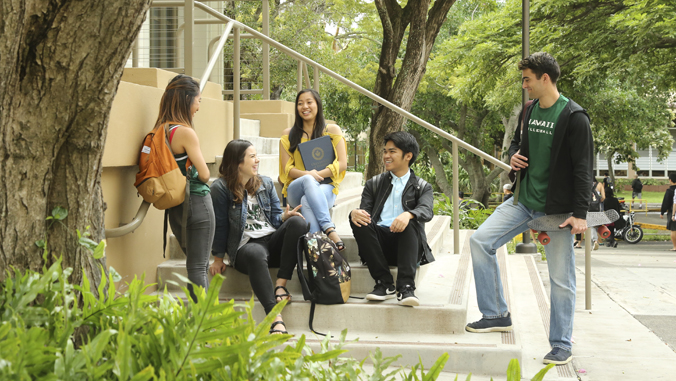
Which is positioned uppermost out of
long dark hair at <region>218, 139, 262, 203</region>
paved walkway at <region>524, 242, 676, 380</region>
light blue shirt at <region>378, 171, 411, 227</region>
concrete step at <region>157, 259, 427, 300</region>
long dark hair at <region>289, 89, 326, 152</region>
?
long dark hair at <region>289, 89, 326, 152</region>

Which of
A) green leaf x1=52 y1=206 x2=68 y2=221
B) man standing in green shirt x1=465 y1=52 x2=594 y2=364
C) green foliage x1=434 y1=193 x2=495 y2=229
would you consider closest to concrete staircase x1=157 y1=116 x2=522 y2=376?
man standing in green shirt x1=465 y1=52 x2=594 y2=364

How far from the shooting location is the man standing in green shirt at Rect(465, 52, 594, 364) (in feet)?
12.6

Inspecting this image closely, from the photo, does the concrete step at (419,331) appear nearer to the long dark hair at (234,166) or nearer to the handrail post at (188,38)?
the long dark hair at (234,166)

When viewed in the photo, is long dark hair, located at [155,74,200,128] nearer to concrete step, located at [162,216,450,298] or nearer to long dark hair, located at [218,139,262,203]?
long dark hair, located at [218,139,262,203]

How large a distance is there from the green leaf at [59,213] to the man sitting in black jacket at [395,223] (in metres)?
2.33

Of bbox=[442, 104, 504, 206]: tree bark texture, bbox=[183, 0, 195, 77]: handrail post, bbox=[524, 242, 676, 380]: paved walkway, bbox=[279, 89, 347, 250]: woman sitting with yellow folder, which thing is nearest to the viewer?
bbox=[524, 242, 676, 380]: paved walkway

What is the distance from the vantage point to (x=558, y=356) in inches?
157

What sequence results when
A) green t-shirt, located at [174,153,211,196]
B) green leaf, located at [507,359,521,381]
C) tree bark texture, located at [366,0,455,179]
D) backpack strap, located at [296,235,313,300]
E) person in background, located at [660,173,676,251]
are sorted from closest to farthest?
1. green leaf, located at [507,359,521,381]
2. green t-shirt, located at [174,153,211,196]
3. backpack strap, located at [296,235,313,300]
4. tree bark texture, located at [366,0,455,179]
5. person in background, located at [660,173,676,251]

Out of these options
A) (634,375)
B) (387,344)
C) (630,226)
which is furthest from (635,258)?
(387,344)

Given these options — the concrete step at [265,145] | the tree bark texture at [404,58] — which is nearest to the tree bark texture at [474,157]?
the tree bark texture at [404,58]

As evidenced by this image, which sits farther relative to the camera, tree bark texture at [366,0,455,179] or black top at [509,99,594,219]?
tree bark texture at [366,0,455,179]

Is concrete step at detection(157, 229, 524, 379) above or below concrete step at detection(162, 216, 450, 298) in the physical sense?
below

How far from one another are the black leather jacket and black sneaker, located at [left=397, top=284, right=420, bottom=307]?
1.27 ft

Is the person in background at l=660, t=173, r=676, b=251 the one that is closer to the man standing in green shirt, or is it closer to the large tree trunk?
the man standing in green shirt
